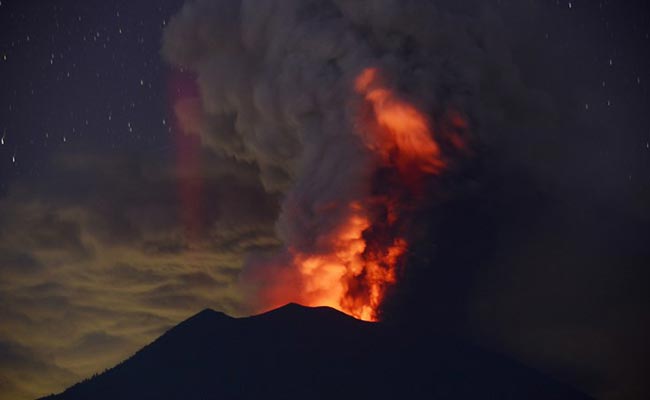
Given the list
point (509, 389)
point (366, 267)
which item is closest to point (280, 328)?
point (366, 267)

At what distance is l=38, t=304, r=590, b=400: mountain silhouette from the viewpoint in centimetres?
5653

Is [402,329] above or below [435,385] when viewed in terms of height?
above

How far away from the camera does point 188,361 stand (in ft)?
212

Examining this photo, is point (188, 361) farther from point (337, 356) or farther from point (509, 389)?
point (509, 389)

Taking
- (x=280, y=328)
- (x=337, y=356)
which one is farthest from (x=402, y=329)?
(x=280, y=328)

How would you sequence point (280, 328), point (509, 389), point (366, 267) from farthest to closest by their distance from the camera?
point (280, 328) → point (509, 389) → point (366, 267)

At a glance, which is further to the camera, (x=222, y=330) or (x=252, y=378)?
(x=222, y=330)

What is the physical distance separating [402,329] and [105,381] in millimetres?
24340

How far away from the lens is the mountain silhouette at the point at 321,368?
5653cm

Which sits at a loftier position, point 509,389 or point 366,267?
point 366,267

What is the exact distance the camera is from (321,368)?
5869cm

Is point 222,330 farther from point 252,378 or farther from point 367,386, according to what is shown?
point 367,386

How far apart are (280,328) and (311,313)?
347 centimetres

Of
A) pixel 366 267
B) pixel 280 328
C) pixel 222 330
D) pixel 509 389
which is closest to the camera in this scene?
pixel 366 267
